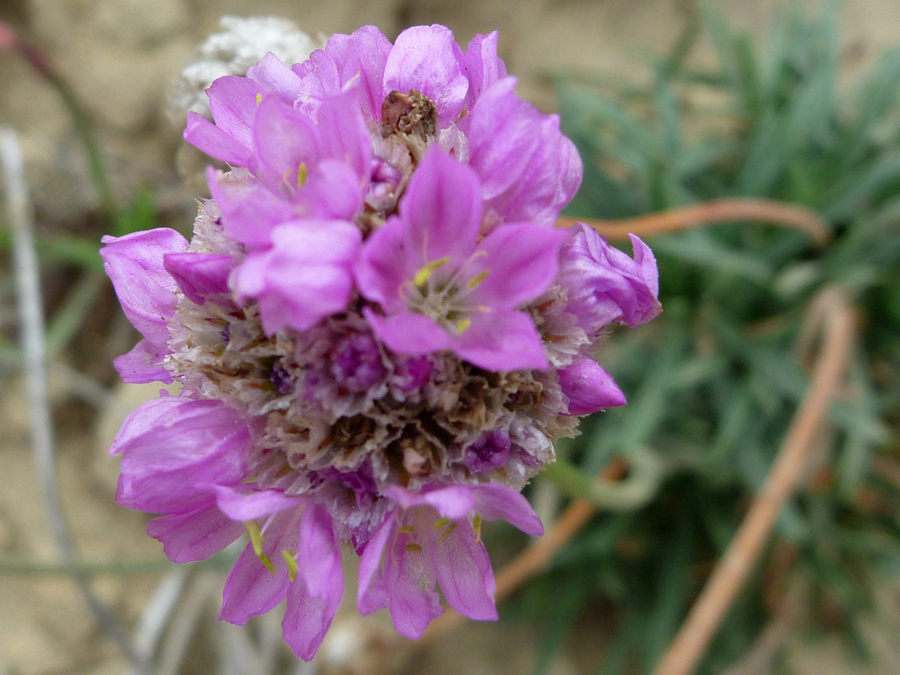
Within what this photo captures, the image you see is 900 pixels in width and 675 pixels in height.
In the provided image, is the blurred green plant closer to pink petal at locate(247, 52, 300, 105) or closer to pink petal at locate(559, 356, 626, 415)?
pink petal at locate(559, 356, 626, 415)

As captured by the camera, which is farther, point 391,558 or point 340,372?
point 391,558

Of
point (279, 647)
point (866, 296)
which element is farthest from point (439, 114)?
point (279, 647)

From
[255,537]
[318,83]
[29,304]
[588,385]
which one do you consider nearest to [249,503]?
[255,537]

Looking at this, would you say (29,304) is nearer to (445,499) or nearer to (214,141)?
(214,141)

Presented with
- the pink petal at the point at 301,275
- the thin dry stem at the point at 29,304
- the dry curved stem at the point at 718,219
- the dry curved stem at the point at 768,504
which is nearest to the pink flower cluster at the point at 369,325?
the pink petal at the point at 301,275

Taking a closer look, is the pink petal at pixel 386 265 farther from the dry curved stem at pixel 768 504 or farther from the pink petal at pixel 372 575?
the dry curved stem at pixel 768 504

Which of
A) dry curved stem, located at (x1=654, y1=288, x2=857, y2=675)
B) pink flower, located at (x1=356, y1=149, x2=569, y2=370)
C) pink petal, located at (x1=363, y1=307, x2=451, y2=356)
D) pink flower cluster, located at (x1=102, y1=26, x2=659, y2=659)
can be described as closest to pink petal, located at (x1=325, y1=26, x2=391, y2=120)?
pink flower cluster, located at (x1=102, y1=26, x2=659, y2=659)

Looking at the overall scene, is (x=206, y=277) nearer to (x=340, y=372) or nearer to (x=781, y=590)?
(x=340, y=372)
